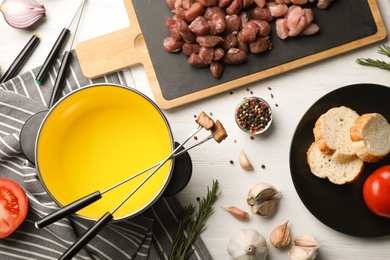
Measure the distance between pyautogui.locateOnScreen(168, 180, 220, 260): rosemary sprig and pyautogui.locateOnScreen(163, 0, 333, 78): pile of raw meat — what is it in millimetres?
449

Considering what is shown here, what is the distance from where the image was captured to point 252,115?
192 centimetres

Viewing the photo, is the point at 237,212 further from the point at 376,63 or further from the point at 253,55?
the point at 376,63

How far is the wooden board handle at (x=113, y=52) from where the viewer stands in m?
1.93

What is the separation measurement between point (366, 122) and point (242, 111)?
1.40ft

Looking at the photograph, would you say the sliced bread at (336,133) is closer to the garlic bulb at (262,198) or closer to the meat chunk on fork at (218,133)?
the garlic bulb at (262,198)

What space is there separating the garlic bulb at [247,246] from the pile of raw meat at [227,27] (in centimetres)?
58

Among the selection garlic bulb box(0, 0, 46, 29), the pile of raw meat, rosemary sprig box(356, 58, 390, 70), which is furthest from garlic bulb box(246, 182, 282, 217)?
garlic bulb box(0, 0, 46, 29)

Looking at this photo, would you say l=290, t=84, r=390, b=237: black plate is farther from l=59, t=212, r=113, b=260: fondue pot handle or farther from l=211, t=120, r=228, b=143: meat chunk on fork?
l=59, t=212, r=113, b=260: fondue pot handle

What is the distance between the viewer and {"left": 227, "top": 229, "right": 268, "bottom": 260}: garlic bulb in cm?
188

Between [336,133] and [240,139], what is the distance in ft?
1.13

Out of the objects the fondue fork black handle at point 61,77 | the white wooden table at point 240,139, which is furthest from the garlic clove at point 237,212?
the fondue fork black handle at point 61,77

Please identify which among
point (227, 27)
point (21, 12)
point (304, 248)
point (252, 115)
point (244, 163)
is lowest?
point (304, 248)

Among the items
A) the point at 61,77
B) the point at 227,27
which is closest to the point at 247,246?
the point at 227,27

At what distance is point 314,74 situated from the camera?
199 centimetres
